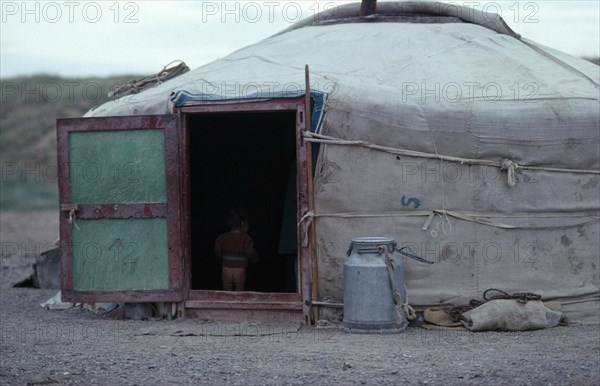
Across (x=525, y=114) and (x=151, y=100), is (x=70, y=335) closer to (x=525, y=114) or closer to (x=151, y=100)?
(x=151, y=100)

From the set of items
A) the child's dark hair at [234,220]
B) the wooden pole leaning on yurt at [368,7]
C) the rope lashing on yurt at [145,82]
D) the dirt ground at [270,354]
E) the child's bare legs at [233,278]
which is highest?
the wooden pole leaning on yurt at [368,7]

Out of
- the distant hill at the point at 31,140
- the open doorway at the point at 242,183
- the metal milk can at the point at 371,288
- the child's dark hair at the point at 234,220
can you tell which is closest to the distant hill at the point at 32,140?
the distant hill at the point at 31,140

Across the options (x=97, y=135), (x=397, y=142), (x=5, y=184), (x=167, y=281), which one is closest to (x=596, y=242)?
(x=397, y=142)

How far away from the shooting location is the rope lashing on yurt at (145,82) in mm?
8586

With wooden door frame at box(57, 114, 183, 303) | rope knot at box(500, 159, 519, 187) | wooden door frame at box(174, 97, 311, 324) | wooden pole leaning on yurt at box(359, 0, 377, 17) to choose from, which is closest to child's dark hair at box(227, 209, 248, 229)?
wooden door frame at box(174, 97, 311, 324)

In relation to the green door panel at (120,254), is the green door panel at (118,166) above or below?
above

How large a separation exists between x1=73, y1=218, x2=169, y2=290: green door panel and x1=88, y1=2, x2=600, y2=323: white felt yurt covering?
35.1 inches

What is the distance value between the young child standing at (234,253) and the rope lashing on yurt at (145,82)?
56.3 inches

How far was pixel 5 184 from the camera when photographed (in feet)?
76.6

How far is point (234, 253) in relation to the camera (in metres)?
8.02

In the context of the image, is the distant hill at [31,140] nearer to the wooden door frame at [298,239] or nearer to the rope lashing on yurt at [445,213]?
the wooden door frame at [298,239]

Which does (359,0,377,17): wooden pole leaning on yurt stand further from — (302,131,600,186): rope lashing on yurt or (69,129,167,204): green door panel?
(69,129,167,204): green door panel

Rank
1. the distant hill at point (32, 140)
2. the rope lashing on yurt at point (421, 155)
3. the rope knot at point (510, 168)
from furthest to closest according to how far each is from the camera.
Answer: the distant hill at point (32, 140) < the rope knot at point (510, 168) < the rope lashing on yurt at point (421, 155)

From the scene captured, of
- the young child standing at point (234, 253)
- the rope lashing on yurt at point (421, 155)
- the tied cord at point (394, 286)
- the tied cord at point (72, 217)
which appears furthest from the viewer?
the young child standing at point (234, 253)
